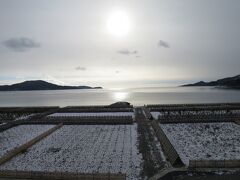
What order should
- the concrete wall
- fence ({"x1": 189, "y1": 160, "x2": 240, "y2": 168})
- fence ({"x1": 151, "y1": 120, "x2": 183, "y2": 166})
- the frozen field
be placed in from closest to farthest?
fence ({"x1": 189, "y1": 160, "x2": 240, "y2": 168}) < fence ({"x1": 151, "y1": 120, "x2": 183, "y2": 166}) < the frozen field < the concrete wall

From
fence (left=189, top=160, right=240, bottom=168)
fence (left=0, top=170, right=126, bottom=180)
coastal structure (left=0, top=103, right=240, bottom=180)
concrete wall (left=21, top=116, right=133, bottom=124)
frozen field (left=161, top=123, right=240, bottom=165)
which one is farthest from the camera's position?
concrete wall (left=21, top=116, right=133, bottom=124)

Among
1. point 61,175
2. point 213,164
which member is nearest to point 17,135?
point 61,175

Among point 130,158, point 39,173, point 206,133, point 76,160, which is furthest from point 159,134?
point 39,173

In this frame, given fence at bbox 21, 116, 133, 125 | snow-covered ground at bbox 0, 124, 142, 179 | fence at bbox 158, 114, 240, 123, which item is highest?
fence at bbox 158, 114, 240, 123

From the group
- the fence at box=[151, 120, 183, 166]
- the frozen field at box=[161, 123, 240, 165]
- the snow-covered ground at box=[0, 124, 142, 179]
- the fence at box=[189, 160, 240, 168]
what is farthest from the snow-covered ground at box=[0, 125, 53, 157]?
the fence at box=[189, 160, 240, 168]

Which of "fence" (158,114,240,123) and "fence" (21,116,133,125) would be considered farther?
"fence" (21,116,133,125)

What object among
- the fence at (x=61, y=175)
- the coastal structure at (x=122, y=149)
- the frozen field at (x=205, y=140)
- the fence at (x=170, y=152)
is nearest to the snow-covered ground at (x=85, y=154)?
the coastal structure at (x=122, y=149)

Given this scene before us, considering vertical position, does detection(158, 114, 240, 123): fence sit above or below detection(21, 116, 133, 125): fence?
above

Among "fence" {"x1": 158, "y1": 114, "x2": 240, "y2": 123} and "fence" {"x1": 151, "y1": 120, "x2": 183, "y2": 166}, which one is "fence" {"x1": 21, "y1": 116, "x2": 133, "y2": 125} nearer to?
"fence" {"x1": 158, "y1": 114, "x2": 240, "y2": 123}
